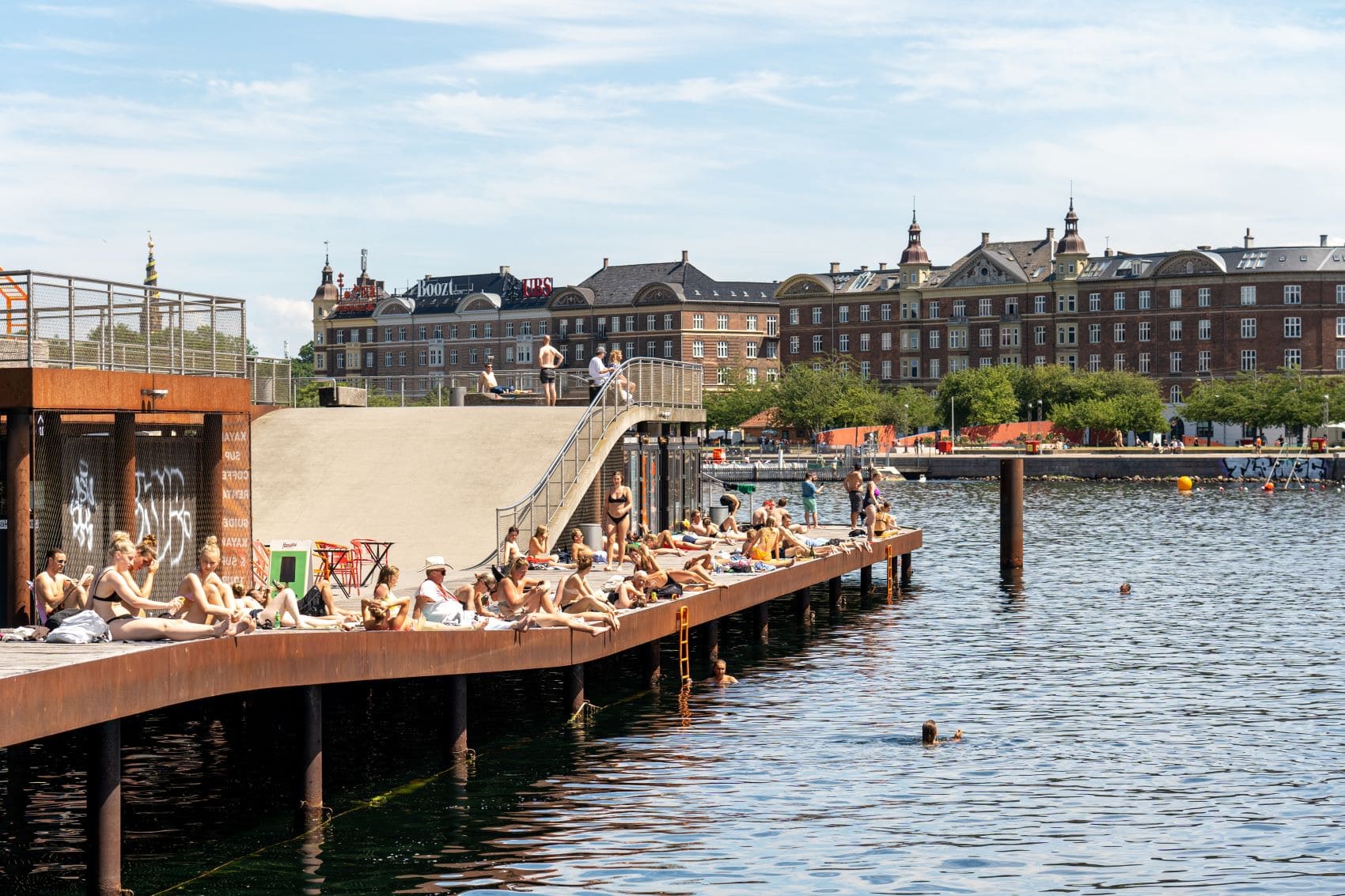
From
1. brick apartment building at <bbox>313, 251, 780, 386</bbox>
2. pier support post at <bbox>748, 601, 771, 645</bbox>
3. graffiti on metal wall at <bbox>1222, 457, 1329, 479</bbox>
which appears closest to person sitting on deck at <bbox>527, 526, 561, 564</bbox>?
pier support post at <bbox>748, 601, 771, 645</bbox>

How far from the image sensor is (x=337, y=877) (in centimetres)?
1688

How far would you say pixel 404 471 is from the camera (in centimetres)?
3756

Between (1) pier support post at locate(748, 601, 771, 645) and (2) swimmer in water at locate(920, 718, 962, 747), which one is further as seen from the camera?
(1) pier support post at locate(748, 601, 771, 645)

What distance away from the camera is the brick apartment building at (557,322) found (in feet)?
565

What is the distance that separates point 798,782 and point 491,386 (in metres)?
25.3

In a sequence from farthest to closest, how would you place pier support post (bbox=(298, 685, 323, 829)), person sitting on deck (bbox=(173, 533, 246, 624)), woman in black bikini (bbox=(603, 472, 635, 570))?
woman in black bikini (bbox=(603, 472, 635, 570)) → pier support post (bbox=(298, 685, 323, 829)) → person sitting on deck (bbox=(173, 533, 246, 624))

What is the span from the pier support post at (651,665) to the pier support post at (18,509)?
35.5ft

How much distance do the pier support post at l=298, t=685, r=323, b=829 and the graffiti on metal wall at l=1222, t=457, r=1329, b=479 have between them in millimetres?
100774

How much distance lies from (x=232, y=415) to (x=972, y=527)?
50647 millimetres

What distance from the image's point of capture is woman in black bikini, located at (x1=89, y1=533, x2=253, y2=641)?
17125 millimetres

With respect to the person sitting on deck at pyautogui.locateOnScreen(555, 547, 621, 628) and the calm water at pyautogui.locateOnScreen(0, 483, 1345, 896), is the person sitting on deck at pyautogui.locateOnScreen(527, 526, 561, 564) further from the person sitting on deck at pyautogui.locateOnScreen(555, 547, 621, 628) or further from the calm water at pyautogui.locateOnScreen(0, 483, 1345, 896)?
the person sitting on deck at pyautogui.locateOnScreen(555, 547, 621, 628)

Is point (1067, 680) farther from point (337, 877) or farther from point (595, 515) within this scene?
point (337, 877)

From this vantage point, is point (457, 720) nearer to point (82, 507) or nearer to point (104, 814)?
point (82, 507)

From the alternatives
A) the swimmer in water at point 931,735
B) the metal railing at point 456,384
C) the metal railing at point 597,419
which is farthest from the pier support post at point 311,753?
the metal railing at point 456,384
